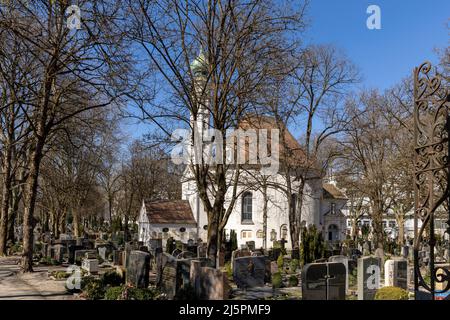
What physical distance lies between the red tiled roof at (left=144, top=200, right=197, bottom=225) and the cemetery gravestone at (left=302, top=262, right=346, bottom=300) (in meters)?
31.5

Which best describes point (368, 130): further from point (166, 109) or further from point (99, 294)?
point (99, 294)

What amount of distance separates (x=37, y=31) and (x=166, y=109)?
4.48 m

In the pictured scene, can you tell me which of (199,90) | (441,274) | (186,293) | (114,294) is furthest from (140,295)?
(441,274)

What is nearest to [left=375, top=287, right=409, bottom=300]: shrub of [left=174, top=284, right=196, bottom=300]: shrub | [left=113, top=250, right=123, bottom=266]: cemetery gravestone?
[left=174, top=284, right=196, bottom=300]: shrub

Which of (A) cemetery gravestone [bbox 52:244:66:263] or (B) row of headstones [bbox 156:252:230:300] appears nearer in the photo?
(B) row of headstones [bbox 156:252:230:300]

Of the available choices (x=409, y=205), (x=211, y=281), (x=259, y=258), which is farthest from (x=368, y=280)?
(x=409, y=205)

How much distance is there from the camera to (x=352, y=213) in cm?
5516

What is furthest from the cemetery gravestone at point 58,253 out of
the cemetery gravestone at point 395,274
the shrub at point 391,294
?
the shrub at point 391,294

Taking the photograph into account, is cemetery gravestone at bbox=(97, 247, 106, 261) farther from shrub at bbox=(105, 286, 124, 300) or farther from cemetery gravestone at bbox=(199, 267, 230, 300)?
cemetery gravestone at bbox=(199, 267, 230, 300)

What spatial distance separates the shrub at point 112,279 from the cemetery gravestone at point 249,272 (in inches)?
158

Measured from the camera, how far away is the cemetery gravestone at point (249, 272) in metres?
15.5

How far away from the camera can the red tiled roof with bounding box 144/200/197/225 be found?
41656 millimetres

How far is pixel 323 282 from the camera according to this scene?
36.3 ft

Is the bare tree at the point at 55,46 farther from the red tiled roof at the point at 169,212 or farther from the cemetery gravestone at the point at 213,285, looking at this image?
the red tiled roof at the point at 169,212
